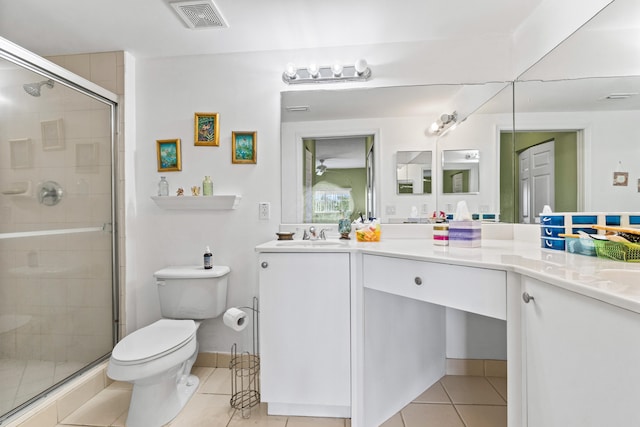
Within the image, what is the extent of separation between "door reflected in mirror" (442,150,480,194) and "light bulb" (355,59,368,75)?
0.71 meters

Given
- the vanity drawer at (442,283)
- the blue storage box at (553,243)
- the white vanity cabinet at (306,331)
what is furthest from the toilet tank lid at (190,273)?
the blue storage box at (553,243)

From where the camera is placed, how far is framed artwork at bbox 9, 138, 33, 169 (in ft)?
4.88

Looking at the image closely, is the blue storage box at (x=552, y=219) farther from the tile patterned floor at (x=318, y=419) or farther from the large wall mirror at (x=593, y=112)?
the tile patterned floor at (x=318, y=419)

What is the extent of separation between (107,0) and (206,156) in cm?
90

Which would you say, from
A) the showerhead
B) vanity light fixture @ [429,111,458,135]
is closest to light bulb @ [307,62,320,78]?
vanity light fixture @ [429,111,458,135]

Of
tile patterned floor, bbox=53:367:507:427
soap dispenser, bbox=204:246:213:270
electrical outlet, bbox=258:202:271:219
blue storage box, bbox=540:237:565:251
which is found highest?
electrical outlet, bbox=258:202:271:219

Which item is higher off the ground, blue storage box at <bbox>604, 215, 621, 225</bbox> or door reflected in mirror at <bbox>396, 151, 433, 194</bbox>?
door reflected in mirror at <bbox>396, 151, 433, 194</bbox>

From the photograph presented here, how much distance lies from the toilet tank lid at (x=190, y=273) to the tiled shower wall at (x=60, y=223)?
0.44 metres

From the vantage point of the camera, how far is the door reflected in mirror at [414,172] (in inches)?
75.5

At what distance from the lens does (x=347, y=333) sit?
57.3 inches

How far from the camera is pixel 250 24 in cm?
173

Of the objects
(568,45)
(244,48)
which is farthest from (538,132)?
(244,48)

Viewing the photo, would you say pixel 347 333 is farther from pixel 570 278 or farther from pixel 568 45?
pixel 568 45

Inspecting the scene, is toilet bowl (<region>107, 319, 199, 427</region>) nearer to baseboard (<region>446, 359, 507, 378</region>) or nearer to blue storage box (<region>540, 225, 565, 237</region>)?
baseboard (<region>446, 359, 507, 378</region>)
